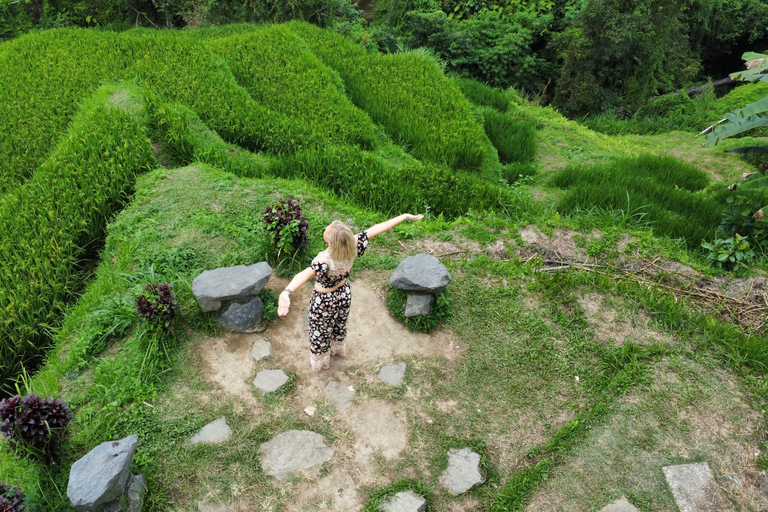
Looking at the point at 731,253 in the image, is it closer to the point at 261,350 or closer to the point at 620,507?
the point at 620,507

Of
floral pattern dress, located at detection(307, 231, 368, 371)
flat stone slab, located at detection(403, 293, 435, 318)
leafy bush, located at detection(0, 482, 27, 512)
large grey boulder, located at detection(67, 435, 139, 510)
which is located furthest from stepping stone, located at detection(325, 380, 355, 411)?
leafy bush, located at detection(0, 482, 27, 512)

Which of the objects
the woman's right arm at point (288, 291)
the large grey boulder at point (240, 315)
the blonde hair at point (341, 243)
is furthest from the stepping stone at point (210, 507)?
the blonde hair at point (341, 243)

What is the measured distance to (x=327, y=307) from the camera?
2965 millimetres

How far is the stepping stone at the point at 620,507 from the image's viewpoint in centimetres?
268

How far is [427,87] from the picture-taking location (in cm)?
819

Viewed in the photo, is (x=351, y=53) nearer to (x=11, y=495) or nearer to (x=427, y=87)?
(x=427, y=87)

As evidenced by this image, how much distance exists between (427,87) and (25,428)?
729cm

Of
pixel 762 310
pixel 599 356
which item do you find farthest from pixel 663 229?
pixel 599 356

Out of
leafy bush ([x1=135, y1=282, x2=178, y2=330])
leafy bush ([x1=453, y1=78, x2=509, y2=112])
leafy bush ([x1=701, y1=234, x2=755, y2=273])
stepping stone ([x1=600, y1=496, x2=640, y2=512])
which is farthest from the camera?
leafy bush ([x1=453, y1=78, x2=509, y2=112])

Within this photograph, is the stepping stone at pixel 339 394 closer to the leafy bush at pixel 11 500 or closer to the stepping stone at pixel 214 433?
the stepping stone at pixel 214 433

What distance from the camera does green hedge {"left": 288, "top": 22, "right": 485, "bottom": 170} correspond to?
6.77 m

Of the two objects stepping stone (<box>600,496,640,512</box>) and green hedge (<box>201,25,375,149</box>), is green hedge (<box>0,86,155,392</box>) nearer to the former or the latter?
green hedge (<box>201,25,375,149</box>)

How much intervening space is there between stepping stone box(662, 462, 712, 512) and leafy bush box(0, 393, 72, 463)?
348cm

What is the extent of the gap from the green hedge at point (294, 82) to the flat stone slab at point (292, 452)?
13.7 feet
